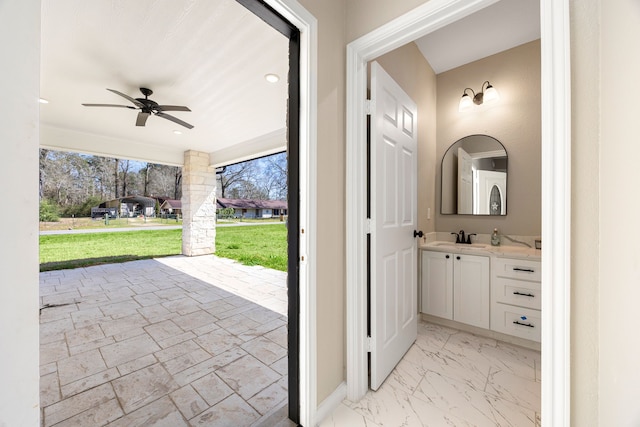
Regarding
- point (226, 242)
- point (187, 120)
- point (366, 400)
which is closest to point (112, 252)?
point (226, 242)

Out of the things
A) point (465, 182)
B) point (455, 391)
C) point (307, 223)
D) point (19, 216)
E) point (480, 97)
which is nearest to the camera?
point (19, 216)

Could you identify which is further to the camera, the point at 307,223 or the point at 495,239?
the point at 495,239

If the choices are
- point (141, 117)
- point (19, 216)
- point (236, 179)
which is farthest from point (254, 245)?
point (19, 216)

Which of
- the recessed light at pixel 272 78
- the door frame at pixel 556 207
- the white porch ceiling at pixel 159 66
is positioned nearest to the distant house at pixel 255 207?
the white porch ceiling at pixel 159 66

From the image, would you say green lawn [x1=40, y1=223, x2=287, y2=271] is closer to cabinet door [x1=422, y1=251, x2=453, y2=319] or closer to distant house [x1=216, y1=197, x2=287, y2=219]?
distant house [x1=216, y1=197, x2=287, y2=219]

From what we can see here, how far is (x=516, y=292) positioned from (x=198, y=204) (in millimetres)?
6150

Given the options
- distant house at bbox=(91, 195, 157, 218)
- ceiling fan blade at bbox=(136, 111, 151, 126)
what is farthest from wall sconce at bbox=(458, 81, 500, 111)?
distant house at bbox=(91, 195, 157, 218)

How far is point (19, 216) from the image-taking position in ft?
1.82

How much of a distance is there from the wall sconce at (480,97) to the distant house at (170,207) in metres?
8.20

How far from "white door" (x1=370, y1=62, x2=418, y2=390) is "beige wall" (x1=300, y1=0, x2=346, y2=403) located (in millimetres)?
214

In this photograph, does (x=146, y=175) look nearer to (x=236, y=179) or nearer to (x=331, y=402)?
(x=236, y=179)

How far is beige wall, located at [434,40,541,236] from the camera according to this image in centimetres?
246

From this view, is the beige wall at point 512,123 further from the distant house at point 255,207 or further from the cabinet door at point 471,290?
the distant house at point 255,207

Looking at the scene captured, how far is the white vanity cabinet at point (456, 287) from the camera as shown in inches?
90.2
